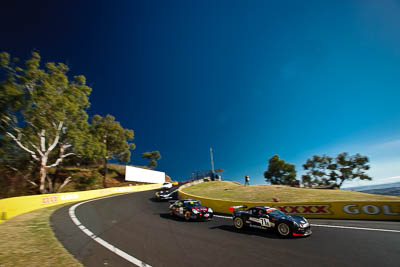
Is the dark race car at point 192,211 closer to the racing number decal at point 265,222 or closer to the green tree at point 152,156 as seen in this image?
the racing number decal at point 265,222

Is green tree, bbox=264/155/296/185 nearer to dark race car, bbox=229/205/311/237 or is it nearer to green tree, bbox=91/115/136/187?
green tree, bbox=91/115/136/187

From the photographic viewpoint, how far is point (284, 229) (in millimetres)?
7879

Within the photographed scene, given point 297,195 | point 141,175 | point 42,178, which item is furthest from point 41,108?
point 297,195

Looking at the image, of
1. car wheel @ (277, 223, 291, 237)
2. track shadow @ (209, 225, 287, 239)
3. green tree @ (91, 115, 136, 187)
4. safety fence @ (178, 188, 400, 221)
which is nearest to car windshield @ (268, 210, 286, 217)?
car wheel @ (277, 223, 291, 237)

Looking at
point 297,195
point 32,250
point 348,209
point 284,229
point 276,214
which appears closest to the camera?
point 32,250

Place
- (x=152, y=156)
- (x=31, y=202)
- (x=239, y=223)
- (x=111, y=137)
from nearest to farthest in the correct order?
(x=239, y=223) → (x=31, y=202) → (x=111, y=137) → (x=152, y=156)

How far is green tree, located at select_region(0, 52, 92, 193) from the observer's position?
23562mm

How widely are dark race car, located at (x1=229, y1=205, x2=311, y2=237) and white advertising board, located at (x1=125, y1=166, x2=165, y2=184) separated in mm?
39574

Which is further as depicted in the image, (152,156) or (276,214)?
(152,156)

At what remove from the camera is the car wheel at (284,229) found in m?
7.73

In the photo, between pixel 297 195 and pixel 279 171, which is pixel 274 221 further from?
pixel 279 171

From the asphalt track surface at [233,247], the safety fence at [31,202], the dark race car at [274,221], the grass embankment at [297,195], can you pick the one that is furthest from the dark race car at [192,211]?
the grass embankment at [297,195]

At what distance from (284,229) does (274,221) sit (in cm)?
54

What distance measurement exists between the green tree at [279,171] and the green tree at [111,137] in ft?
155
